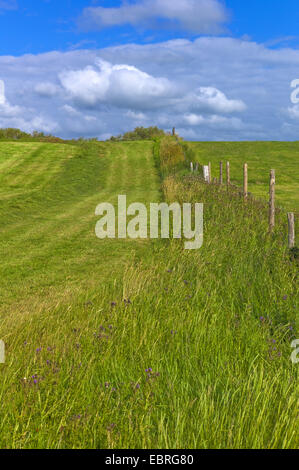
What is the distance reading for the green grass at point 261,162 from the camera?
24.2 meters

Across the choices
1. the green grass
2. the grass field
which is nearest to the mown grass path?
the grass field

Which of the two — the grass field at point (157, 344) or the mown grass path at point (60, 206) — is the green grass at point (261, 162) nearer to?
the mown grass path at point (60, 206)

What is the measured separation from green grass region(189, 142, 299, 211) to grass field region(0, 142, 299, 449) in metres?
10.3

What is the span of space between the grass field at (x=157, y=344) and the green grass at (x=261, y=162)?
10.3 meters

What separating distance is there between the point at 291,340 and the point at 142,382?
6.05 ft

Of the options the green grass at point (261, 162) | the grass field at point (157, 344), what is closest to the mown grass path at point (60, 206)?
the grass field at point (157, 344)

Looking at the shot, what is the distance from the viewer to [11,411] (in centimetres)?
329

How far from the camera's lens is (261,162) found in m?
38.5

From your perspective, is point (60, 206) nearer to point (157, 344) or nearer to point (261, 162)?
point (157, 344)

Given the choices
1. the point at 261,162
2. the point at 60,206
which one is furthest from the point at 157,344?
the point at 261,162

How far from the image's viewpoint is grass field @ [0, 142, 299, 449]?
3059 mm

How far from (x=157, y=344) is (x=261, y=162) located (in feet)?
117

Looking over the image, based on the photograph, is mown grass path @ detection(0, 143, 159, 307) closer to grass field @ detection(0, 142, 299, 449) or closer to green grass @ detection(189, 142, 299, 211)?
grass field @ detection(0, 142, 299, 449)
